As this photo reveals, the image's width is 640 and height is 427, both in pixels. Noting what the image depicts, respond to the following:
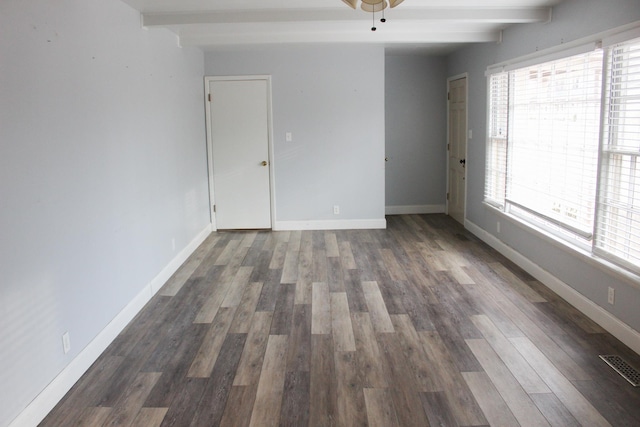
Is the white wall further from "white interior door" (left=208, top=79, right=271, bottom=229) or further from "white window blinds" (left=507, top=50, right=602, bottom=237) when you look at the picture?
"white window blinds" (left=507, top=50, right=602, bottom=237)

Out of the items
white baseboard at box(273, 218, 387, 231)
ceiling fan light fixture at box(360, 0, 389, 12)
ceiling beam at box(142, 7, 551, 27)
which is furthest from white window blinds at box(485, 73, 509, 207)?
ceiling fan light fixture at box(360, 0, 389, 12)

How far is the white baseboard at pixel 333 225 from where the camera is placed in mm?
7043

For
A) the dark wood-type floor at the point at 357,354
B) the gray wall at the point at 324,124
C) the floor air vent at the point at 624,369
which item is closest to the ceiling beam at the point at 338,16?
the gray wall at the point at 324,124

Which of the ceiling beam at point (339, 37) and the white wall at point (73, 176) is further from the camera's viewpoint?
the ceiling beam at point (339, 37)

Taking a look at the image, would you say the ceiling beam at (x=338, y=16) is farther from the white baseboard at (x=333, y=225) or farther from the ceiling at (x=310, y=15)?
the white baseboard at (x=333, y=225)

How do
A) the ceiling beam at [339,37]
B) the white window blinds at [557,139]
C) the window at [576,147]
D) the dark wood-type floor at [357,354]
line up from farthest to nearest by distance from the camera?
the ceiling beam at [339,37]
the white window blinds at [557,139]
the window at [576,147]
the dark wood-type floor at [357,354]

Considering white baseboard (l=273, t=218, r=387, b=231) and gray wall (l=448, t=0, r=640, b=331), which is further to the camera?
white baseboard (l=273, t=218, r=387, b=231)

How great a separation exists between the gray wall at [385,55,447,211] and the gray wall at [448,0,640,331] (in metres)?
0.56

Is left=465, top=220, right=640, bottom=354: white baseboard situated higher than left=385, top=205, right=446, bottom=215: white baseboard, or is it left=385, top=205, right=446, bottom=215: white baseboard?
left=385, top=205, right=446, bottom=215: white baseboard

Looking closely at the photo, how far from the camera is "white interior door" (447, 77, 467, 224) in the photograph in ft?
23.0

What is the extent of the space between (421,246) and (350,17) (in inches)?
107

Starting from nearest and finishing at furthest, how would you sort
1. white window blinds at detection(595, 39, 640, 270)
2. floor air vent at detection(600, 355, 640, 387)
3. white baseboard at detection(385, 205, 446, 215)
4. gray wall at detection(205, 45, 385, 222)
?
1. floor air vent at detection(600, 355, 640, 387)
2. white window blinds at detection(595, 39, 640, 270)
3. gray wall at detection(205, 45, 385, 222)
4. white baseboard at detection(385, 205, 446, 215)

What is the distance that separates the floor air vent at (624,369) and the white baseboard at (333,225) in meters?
4.05

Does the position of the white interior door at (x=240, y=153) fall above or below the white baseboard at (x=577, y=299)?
above
